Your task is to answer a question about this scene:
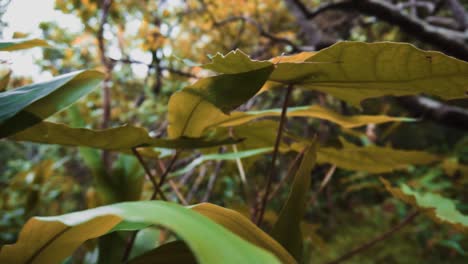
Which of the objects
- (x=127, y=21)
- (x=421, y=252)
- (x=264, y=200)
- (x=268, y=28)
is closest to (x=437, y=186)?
(x=421, y=252)

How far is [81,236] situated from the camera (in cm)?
24

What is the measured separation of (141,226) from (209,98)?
132mm

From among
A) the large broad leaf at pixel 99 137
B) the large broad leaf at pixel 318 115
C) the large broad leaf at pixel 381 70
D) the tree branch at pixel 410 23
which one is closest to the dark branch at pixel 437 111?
the tree branch at pixel 410 23

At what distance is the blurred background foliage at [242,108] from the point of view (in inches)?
36.2

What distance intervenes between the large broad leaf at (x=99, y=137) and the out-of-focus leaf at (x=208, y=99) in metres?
0.02

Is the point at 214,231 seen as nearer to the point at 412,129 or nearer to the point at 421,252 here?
the point at 421,252

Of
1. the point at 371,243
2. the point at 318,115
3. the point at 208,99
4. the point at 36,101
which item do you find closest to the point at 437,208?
the point at 371,243

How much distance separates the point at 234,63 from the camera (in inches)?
11.4

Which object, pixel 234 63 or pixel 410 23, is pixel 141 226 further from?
pixel 410 23

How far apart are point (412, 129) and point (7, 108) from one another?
3244 mm

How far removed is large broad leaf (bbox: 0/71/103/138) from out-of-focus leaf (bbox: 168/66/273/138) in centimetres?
8

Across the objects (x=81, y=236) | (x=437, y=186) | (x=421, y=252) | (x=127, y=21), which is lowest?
(x=421, y=252)

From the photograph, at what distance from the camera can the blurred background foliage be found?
0.92 m

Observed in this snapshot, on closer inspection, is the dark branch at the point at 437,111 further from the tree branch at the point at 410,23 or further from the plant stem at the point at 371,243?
the plant stem at the point at 371,243
